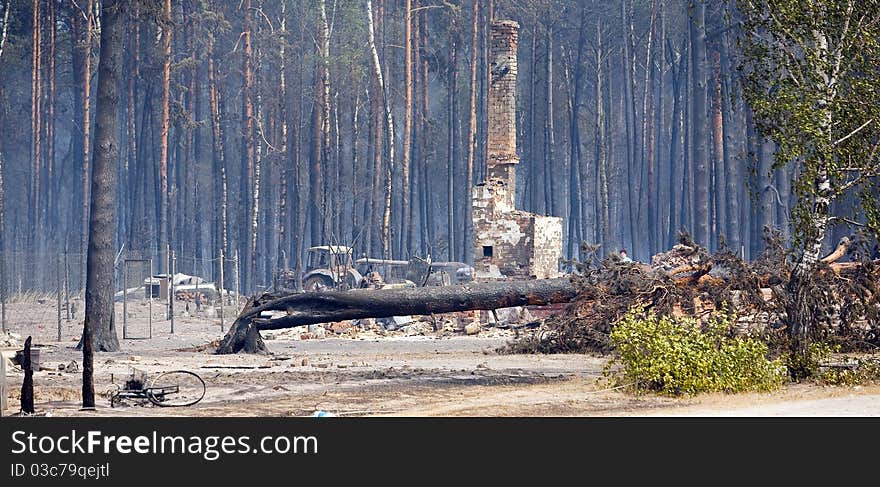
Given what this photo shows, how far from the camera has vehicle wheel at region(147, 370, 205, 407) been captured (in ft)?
45.3

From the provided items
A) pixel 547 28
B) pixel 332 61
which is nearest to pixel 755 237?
pixel 547 28

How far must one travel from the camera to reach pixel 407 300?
2072cm

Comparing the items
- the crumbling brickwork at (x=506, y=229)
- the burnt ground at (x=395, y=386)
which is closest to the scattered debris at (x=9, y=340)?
the burnt ground at (x=395, y=386)

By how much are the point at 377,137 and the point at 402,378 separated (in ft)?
108

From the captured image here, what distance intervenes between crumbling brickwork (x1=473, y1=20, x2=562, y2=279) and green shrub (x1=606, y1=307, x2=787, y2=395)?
17490mm

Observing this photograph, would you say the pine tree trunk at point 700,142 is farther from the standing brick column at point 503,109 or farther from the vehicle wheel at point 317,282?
the vehicle wheel at point 317,282

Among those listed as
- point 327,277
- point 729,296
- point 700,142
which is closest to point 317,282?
point 327,277

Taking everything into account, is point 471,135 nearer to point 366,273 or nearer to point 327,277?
point 366,273

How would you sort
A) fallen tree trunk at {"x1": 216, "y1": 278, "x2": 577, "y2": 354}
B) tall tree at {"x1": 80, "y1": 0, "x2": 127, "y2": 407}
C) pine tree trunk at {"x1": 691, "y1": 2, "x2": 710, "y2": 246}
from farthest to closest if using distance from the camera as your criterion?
pine tree trunk at {"x1": 691, "y1": 2, "x2": 710, "y2": 246} < tall tree at {"x1": 80, "y1": 0, "x2": 127, "y2": 407} < fallen tree trunk at {"x1": 216, "y1": 278, "x2": 577, "y2": 354}

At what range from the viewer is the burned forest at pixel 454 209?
15.1 metres

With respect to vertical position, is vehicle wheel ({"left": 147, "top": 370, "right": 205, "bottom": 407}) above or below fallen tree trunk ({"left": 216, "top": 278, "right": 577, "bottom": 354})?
below

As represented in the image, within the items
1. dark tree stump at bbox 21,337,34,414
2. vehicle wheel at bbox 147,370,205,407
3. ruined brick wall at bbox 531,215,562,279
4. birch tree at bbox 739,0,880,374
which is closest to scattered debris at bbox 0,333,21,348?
vehicle wheel at bbox 147,370,205,407

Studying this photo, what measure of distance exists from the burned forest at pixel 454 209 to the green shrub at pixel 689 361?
0.03m

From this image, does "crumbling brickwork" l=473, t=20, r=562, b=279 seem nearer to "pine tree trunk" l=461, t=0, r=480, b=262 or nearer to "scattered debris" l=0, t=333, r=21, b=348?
"scattered debris" l=0, t=333, r=21, b=348
